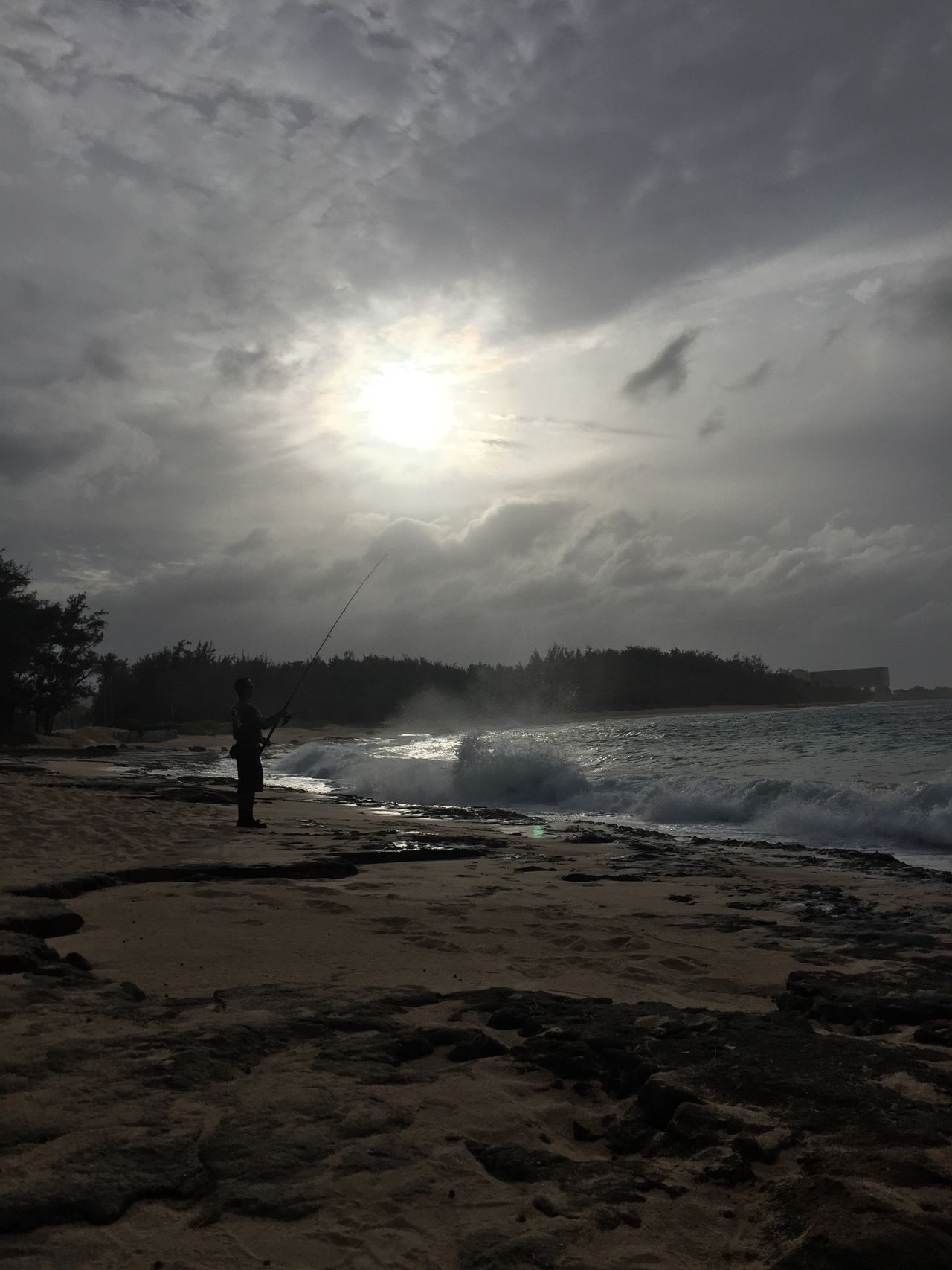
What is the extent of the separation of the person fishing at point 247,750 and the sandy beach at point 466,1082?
4311 mm

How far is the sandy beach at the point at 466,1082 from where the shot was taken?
2.17 metres

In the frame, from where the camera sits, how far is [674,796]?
1546cm

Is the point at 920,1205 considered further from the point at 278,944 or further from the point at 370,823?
the point at 370,823

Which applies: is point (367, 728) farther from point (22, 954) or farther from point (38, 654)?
point (22, 954)

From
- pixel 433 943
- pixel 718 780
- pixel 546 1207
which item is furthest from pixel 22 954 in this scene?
pixel 718 780

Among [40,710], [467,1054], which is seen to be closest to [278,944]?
[467,1054]

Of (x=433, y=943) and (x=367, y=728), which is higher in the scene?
(x=433, y=943)

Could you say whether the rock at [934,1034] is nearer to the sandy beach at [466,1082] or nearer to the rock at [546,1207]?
the sandy beach at [466,1082]

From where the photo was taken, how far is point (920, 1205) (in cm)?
226

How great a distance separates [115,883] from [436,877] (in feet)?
8.21

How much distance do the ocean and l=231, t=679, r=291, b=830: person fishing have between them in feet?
20.1

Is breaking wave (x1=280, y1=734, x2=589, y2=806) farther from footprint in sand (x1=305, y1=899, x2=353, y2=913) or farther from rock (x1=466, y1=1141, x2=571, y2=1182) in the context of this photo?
rock (x1=466, y1=1141, x2=571, y2=1182)

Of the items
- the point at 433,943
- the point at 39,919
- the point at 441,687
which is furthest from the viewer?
the point at 441,687

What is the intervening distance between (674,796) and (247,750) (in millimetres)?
7801
